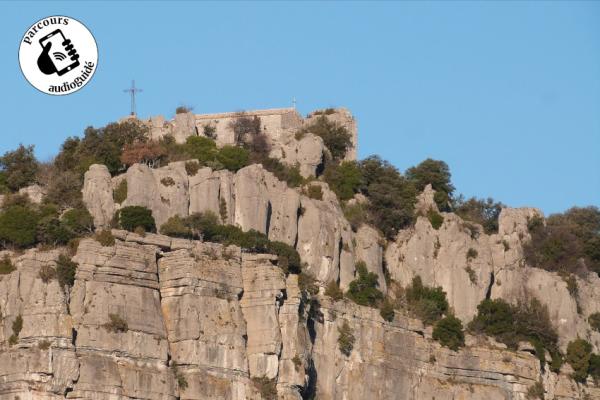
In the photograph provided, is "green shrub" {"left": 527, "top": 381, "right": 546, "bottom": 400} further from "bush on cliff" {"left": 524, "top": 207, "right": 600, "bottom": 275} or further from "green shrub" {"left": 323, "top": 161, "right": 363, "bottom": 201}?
"green shrub" {"left": 323, "top": 161, "right": 363, "bottom": 201}

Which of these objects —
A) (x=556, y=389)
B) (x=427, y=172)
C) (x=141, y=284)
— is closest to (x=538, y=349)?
(x=556, y=389)

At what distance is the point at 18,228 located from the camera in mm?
114250

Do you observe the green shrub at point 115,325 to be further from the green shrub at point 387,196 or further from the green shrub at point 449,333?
the green shrub at point 387,196

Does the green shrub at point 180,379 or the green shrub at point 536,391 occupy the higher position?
the green shrub at point 536,391

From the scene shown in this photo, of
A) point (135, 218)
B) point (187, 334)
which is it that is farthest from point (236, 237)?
point (187, 334)

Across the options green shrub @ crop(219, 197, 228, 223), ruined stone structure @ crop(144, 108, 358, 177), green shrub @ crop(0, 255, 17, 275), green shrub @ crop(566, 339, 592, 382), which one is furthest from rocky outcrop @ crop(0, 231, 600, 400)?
ruined stone structure @ crop(144, 108, 358, 177)

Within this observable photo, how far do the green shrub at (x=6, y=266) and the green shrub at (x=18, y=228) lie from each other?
1.22 m

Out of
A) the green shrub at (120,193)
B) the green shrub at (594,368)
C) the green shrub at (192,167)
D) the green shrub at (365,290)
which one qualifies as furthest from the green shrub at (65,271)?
the green shrub at (594,368)

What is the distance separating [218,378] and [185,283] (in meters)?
4.55

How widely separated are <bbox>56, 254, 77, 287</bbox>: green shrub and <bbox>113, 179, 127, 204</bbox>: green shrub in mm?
7245

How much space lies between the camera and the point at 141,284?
112 metres

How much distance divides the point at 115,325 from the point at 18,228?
7552 millimetres

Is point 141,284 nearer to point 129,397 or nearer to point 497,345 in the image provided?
point 129,397

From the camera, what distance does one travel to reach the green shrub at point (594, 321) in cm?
13012
